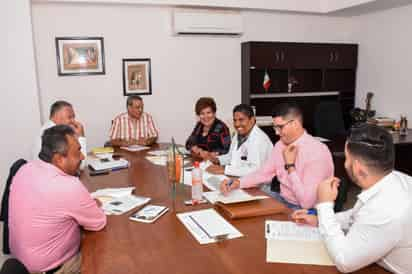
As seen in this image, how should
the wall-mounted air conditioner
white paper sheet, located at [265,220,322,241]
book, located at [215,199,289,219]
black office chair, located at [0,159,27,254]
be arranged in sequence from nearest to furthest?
white paper sheet, located at [265,220,322,241] → book, located at [215,199,289,219] → black office chair, located at [0,159,27,254] → the wall-mounted air conditioner

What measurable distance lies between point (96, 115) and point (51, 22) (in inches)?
48.6

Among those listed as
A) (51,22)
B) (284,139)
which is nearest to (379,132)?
(284,139)

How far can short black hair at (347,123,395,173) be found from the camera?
1.29m

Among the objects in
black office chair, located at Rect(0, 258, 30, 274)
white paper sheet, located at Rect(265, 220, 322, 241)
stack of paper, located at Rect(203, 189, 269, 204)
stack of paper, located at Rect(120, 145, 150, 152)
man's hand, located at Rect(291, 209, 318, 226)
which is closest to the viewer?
black office chair, located at Rect(0, 258, 30, 274)

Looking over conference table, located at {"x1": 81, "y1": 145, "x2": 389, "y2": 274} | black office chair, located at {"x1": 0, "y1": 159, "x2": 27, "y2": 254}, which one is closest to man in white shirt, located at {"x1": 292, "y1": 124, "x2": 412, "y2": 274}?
conference table, located at {"x1": 81, "y1": 145, "x2": 389, "y2": 274}

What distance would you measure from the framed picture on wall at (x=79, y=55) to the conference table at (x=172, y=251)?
3040 mm

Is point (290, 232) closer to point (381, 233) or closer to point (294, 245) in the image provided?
point (294, 245)

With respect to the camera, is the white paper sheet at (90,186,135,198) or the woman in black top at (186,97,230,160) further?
the woman in black top at (186,97,230,160)

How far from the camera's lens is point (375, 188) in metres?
1.29

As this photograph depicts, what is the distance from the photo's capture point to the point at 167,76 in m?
4.83

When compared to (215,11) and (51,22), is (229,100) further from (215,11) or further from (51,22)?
(51,22)

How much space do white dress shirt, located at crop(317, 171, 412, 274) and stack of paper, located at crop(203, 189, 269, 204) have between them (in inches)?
27.5

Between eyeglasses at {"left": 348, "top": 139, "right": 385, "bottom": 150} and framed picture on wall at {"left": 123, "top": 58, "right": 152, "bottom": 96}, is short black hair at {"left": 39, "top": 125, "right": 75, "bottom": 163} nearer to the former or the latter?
eyeglasses at {"left": 348, "top": 139, "right": 385, "bottom": 150}

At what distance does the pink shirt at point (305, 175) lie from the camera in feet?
6.73
